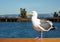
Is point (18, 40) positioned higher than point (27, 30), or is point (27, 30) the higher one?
point (18, 40)

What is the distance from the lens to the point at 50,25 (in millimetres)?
2213

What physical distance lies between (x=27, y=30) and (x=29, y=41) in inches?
731

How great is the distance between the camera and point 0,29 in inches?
820

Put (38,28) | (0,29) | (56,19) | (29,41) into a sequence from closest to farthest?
(38,28) → (29,41) → (56,19) → (0,29)

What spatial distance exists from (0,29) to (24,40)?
732 inches

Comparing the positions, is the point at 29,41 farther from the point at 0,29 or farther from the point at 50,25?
the point at 0,29

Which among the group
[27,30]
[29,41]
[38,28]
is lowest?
[27,30]

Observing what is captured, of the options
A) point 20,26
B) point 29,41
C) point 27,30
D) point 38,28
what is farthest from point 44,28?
A: point 20,26

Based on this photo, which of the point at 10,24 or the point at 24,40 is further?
the point at 10,24

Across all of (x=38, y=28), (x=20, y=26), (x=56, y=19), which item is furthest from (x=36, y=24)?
(x=20, y=26)

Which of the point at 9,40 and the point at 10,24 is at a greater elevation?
the point at 9,40

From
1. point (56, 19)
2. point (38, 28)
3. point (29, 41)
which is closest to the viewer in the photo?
point (38, 28)

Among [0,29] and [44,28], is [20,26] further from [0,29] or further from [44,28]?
[44,28]

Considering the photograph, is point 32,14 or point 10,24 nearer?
point 32,14
